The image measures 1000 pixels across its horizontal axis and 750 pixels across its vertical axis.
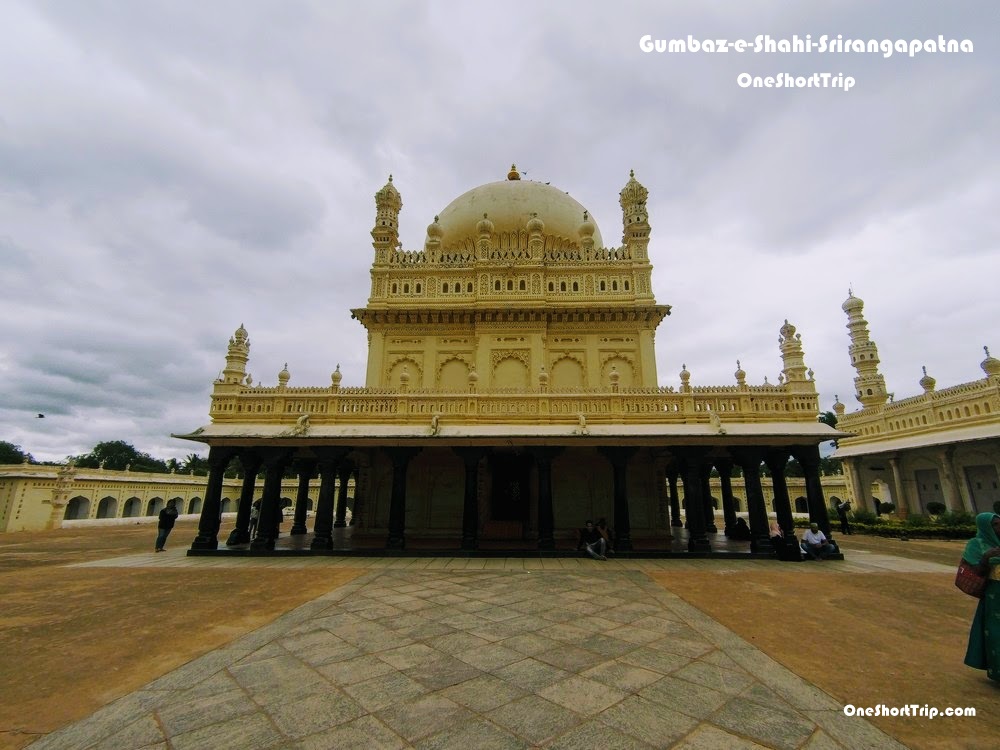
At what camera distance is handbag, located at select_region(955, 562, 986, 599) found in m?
4.45

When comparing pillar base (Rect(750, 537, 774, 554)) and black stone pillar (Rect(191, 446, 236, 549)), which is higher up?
black stone pillar (Rect(191, 446, 236, 549))

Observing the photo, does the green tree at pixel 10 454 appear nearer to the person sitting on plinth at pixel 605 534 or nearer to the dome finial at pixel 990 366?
the person sitting on plinth at pixel 605 534

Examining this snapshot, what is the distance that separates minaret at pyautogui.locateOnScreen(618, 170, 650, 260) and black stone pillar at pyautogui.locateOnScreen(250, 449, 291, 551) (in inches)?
631

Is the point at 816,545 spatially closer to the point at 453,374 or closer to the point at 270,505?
the point at 453,374

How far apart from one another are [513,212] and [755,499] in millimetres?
16832

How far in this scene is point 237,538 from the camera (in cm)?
1405

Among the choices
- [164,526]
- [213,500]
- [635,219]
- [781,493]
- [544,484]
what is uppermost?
[635,219]

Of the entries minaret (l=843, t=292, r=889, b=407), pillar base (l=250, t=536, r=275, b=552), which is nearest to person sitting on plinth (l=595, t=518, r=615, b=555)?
pillar base (l=250, t=536, r=275, b=552)

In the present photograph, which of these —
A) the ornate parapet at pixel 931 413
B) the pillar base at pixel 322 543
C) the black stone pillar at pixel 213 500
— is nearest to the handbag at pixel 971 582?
the pillar base at pixel 322 543

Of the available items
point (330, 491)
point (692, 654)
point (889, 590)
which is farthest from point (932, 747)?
point (330, 491)

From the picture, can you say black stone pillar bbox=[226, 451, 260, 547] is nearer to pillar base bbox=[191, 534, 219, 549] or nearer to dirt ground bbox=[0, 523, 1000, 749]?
pillar base bbox=[191, 534, 219, 549]

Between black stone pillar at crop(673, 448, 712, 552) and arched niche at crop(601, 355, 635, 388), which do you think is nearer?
black stone pillar at crop(673, 448, 712, 552)

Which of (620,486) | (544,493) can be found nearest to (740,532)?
(620,486)

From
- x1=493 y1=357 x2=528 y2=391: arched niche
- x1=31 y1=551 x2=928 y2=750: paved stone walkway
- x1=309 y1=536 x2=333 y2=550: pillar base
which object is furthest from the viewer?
x1=493 y1=357 x2=528 y2=391: arched niche
